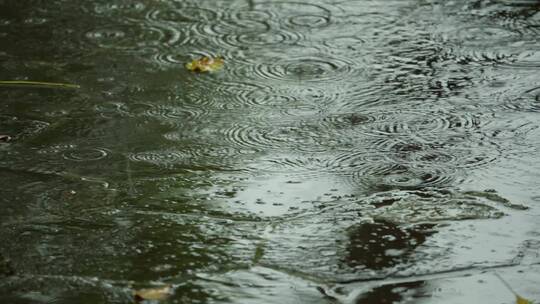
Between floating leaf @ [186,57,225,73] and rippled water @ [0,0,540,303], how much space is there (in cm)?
8

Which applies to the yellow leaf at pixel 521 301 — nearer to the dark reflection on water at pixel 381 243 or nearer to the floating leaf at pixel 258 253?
the dark reflection on water at pixel 381 243

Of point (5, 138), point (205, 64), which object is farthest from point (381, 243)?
point (205, 64)

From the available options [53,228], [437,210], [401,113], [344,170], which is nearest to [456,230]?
[437,210]

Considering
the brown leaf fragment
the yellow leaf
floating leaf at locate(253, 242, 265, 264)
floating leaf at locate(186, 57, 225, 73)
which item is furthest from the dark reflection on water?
floating leaf at locate(186, 57, 225, 73)

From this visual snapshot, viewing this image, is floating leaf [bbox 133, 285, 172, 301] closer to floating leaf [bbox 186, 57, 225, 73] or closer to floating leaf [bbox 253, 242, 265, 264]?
floating leaf [bbox 253, 242, 265, 264]

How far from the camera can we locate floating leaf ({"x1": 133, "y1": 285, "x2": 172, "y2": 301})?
A: 2.77 meters

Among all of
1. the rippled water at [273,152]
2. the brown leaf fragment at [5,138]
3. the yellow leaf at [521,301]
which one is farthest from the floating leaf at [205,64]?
the yellow leaf at [521,301]

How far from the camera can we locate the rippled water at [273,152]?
2918mm

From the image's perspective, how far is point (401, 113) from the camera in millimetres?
4141

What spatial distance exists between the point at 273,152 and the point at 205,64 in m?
1.15

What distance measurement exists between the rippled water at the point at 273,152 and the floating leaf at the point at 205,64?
76mm

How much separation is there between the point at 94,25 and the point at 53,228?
95.6 inches

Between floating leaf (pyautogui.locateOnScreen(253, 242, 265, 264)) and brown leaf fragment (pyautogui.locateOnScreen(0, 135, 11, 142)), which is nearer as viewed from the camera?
floating leaf (pyautogui.locateOnScreen(253, 242, 265, 264))

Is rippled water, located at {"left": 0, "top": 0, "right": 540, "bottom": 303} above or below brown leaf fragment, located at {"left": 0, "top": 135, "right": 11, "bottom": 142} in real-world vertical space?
above
